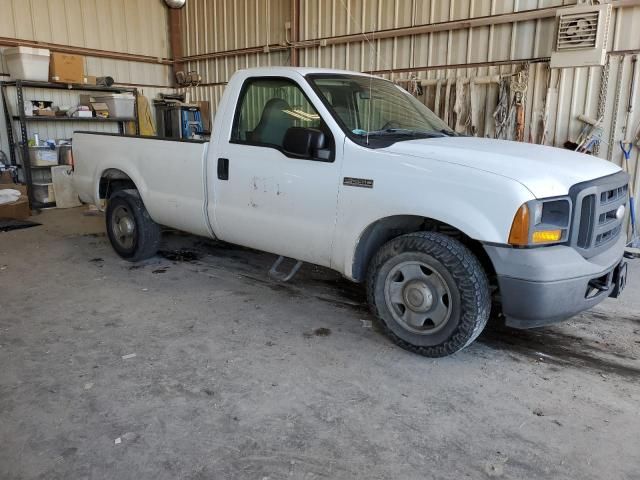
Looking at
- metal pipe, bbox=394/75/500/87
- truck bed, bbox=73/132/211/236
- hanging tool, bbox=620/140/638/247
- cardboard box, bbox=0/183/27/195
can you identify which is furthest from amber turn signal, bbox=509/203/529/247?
cardboard box, bbox=0/183/27/195

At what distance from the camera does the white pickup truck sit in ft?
9.02

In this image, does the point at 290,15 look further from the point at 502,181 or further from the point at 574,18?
the point at 502,181

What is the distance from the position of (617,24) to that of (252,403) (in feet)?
20.9

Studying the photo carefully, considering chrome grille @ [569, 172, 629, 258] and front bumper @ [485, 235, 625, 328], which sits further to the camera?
chrome grille @ [569, 172, 629, 258]

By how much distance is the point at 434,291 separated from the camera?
10.1 feet

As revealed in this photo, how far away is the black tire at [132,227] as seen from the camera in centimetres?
509

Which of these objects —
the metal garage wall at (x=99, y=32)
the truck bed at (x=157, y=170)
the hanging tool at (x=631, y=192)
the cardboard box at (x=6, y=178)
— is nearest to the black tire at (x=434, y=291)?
the truck bed at (x=157, y=170)

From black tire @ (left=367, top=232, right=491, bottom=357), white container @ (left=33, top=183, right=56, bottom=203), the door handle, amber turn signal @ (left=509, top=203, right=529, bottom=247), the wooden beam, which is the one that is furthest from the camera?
the wooden beam

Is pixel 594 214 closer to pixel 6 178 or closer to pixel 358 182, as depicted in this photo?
pixel 358 182

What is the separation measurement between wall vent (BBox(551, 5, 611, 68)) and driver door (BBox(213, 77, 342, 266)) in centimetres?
430

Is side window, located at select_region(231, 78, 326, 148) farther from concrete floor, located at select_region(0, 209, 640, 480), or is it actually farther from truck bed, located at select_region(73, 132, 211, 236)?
concrete floor, located at select_region(0, 209, 640, 480)

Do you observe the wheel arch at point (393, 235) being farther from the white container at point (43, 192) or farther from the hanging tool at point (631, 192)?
the white container at point (43, 192)

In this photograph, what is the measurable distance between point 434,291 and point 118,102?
887 centimetres

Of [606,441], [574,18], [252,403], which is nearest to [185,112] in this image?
[574,18]
